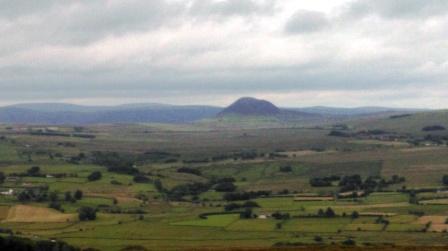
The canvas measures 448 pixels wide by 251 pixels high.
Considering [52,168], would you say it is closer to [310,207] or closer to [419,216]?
[310,207]

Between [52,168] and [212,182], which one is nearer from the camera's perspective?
[212,182]

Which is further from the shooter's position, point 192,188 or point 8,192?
point 192,188

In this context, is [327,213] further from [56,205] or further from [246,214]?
[56,205]

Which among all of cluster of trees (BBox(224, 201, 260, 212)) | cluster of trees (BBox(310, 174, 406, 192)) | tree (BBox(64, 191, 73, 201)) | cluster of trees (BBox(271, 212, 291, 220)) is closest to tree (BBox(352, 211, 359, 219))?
cluster of trees (BBox(271, 212, 291, 220))

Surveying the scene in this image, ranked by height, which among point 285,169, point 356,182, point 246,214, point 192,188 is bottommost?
point 192,188

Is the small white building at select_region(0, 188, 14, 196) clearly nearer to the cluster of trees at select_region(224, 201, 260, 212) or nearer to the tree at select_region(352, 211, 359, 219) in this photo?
the cluster of trees at select_region(224, 201, 260, 212)

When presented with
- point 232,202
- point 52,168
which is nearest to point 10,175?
point 52,168

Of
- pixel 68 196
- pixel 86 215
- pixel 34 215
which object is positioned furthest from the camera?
pixel 68 196

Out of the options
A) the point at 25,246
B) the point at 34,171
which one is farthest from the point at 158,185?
the point at 25,246
